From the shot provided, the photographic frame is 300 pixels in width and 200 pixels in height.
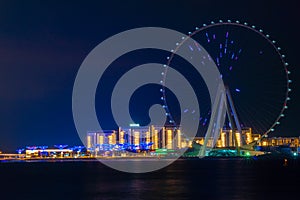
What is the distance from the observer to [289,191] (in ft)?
142

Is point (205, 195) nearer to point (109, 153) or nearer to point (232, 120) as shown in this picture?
point (232, 120)

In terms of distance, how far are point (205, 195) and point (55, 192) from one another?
34.5 feet

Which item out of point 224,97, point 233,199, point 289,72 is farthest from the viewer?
point 224,97

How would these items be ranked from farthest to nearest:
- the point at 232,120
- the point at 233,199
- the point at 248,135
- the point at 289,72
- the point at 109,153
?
the point at 109,153 → the point at 248,135 → the point at 232,120 → the point at 289,72 → the point at 233,199

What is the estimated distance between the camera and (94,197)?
40.3 metres

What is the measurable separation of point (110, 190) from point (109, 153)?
14856 centimetres

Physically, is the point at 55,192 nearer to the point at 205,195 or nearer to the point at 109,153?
the point at 205,195

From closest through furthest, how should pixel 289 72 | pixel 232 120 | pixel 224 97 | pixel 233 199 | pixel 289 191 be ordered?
pixel 233 199 → pixel 289 191 → pixel 289 72 → pixel 224 97 → pixel 232 120

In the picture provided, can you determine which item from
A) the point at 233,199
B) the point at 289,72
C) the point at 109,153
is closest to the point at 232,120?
the point at 289,72

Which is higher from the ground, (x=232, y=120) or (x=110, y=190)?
Answer: (x=232, y=120)

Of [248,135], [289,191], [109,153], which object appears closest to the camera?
[289,191]

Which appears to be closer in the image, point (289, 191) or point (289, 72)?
point (289, 191)

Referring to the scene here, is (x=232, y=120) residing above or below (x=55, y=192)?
above

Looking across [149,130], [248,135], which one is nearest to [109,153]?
[149,130]
